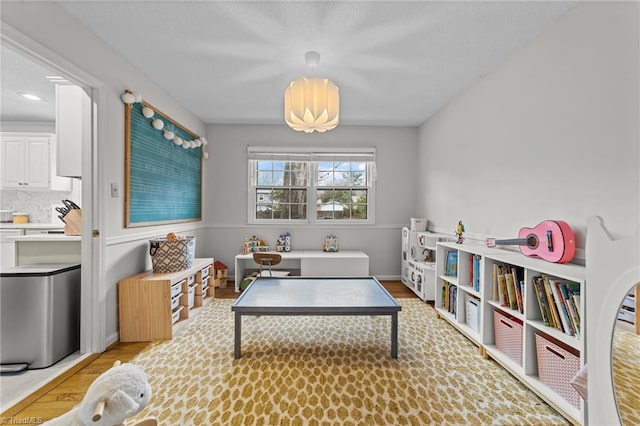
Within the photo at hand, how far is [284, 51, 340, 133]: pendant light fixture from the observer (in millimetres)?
2143

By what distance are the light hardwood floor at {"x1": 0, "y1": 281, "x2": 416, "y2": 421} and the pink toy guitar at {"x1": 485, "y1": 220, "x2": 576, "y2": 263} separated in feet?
10.2

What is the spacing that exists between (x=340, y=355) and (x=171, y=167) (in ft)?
9.25

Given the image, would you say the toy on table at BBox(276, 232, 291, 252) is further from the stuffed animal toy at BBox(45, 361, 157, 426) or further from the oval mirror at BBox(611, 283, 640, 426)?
the oval mirror at BBox(611, 283, 640, 426)

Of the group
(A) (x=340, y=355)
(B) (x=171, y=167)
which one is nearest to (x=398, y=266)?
(A) (x=340, y=355)

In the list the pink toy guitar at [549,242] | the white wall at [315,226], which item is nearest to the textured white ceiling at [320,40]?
the white wall at [315,226]

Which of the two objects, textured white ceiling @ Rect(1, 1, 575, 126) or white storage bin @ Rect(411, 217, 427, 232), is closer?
textured white ceiling @ Rect(1, 1, 575, 126)

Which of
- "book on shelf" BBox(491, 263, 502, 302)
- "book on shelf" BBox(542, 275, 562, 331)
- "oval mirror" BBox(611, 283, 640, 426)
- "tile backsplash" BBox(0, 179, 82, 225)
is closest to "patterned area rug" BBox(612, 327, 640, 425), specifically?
"oval mirror" BBox(611, 283, 640, 426)

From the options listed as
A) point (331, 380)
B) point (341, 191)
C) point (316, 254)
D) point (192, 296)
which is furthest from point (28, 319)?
point (341, 191)

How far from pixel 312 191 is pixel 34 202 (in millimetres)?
4266

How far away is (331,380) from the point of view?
1.79 meters

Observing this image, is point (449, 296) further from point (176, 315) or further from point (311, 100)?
point (176, 315)

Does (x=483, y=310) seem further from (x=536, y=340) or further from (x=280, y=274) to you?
(x=280, y=274)

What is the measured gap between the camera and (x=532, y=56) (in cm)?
207

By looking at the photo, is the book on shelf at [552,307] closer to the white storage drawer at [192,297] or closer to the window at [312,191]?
the window at [312,191]
